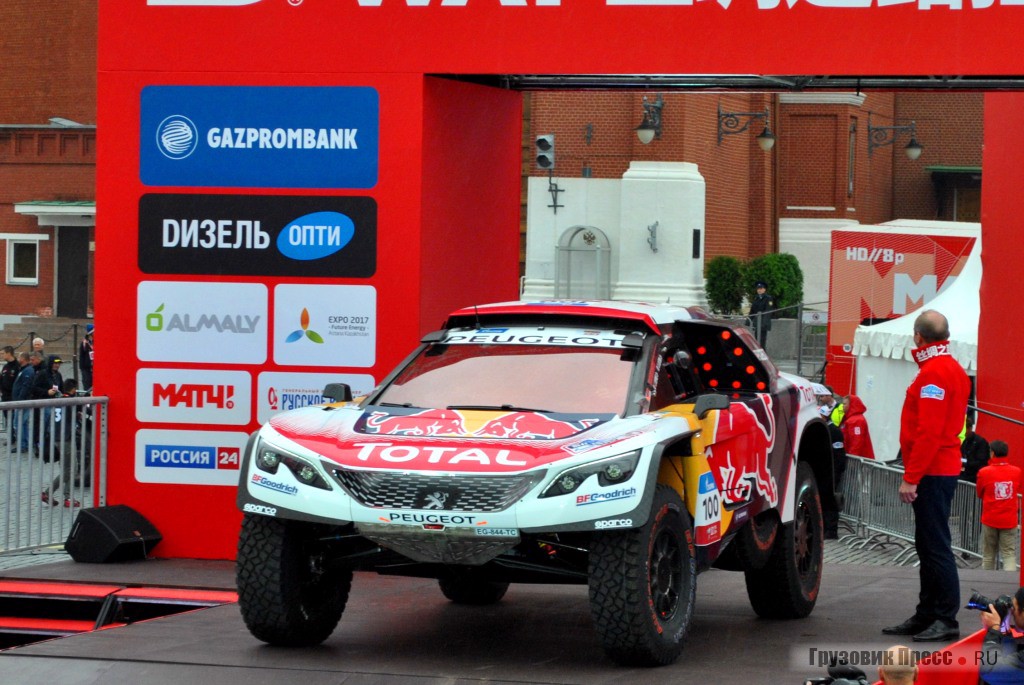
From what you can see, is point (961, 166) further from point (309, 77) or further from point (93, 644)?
point (93, 644)

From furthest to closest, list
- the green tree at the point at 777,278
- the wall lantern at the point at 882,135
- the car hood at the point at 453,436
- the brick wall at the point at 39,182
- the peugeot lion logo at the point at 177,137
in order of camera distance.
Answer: the wall lantern at the point at 882,135, the brick wall at the point at 39,182, the green tree at the point at 777,278, the peugeot lion logo at the point at 177,137, the car hood at the point at 453,436

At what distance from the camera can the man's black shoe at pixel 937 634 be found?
817 centimetres

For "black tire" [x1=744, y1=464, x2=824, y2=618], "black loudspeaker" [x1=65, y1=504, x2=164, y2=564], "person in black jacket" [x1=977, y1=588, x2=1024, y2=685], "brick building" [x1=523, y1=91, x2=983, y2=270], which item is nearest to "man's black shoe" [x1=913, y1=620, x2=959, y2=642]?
"black tire" [x1=744, y1=464, x2=824, y2=618]

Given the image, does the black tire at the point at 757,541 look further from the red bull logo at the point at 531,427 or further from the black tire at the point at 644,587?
the red bull logo at the point at 531,427

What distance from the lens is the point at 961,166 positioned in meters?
59.7

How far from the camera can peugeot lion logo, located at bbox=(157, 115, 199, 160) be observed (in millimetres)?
11242

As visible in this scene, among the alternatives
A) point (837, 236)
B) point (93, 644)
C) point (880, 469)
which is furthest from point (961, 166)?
point (93, 644)

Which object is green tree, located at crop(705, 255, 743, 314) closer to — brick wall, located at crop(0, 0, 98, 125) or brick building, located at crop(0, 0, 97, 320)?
brick building, located at crop(0, 0, 97, 320)

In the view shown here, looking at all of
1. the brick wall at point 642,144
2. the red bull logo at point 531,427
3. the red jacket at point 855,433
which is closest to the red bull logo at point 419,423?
the red bull logo at point 531,427

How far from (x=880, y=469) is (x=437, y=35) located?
947 cm

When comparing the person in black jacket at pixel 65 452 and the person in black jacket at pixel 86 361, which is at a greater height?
the person in black jacket at pixel 86 361

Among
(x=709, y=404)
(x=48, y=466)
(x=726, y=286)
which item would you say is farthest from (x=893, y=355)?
(x=726, y=286)

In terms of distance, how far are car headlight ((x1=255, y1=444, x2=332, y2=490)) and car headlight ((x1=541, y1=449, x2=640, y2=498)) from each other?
3.58ft

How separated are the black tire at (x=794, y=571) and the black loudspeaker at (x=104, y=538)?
4.52 metres
